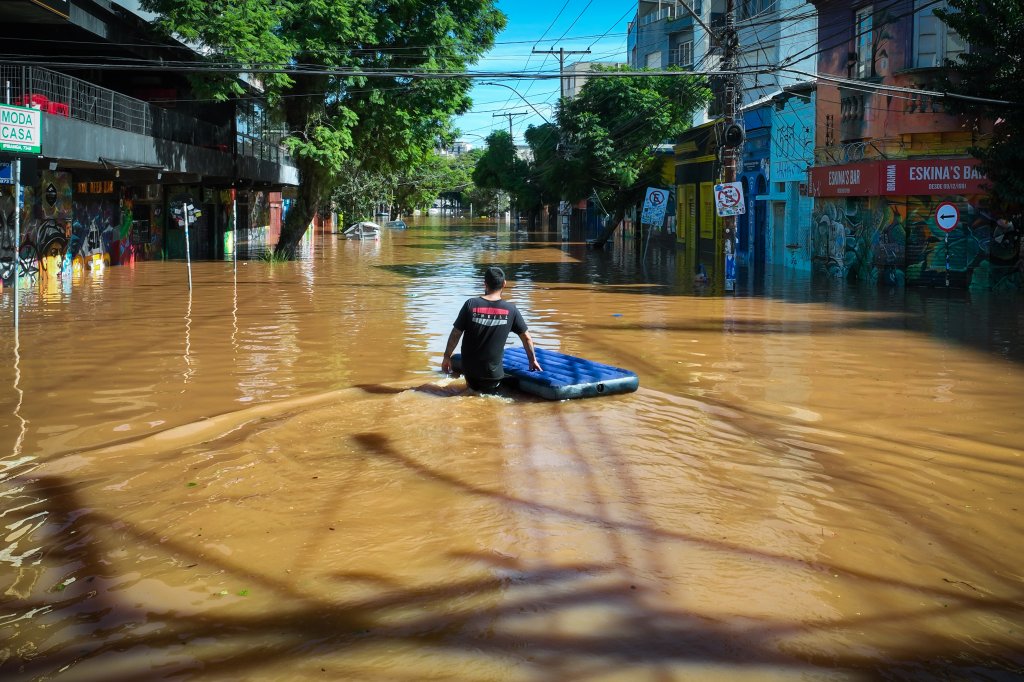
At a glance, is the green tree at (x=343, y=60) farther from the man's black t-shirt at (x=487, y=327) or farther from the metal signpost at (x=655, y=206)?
the man's black t-shirt at (x=487, y=327)

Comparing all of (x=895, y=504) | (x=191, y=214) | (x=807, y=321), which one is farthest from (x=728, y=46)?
(x=895, y=504)

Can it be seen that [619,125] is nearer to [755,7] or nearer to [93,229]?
[755,7]

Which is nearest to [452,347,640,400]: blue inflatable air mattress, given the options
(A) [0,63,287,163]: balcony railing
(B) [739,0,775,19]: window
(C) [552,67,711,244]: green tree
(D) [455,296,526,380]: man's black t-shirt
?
(D) [455,296,526,380]: man's black t-shirt

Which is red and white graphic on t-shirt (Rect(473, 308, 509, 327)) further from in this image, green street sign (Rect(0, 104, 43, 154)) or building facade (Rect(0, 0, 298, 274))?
building facade (Rect(0, 0, 298, 274))

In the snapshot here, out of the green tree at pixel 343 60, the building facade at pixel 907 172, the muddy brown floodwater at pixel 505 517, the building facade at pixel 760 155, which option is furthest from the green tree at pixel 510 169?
the muddy brown floodwater at pixel 505 517

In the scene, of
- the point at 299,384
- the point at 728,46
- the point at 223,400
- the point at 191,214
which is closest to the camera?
the point at 223,400

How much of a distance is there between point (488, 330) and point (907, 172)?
60.9 feet

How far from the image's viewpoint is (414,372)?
42.0 feet

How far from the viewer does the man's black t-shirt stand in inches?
402

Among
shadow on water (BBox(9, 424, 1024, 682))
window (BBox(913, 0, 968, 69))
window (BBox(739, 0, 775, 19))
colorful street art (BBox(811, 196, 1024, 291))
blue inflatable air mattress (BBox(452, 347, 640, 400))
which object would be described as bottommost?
shadow on water (BBox(9, 424, 1024, 682))

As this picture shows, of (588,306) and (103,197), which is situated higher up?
(103,197)

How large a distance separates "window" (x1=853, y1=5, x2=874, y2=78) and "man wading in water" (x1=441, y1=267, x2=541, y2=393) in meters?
20.6

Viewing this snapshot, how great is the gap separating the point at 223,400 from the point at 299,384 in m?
1.13

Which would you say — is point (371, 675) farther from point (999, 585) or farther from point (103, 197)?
point (103, 197)
